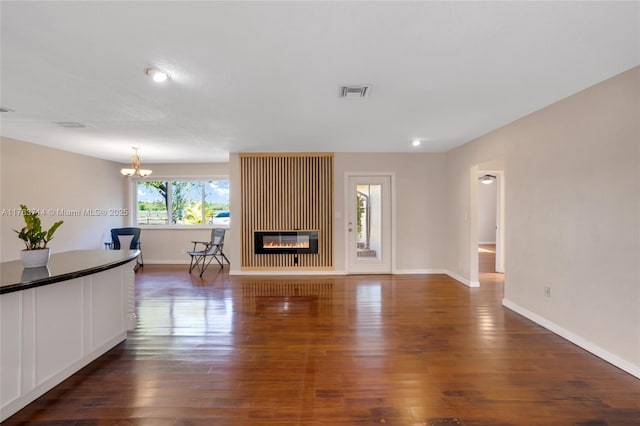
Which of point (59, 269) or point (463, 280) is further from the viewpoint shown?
point (463, 280)

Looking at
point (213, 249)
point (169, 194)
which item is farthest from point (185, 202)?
point (213, 249)

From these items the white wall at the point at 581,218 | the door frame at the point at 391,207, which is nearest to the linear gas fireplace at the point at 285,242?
the door frame at the point at 391,207

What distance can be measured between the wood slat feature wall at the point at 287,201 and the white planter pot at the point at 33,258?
3611 mm

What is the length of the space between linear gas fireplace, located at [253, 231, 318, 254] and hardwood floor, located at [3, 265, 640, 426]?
2.00m

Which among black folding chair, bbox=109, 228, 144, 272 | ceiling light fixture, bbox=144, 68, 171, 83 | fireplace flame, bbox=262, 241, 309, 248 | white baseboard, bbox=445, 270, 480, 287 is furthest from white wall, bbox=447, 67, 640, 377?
black folding chair, bbox=109, 228, 144, 272

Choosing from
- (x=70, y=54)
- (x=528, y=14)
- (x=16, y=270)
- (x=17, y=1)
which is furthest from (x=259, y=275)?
(x=528, y=14)

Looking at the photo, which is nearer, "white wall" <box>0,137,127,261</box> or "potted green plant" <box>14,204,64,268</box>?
"potted green plant" <box>14,204,64,268</box>

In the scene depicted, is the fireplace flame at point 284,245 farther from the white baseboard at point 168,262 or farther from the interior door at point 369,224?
the white baseboard at point 168,262

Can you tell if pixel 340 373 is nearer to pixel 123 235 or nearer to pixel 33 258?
pixel 33 258

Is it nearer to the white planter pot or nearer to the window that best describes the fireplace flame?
the window

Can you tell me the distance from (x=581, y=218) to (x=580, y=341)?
1174 mm

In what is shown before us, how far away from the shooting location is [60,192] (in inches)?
213

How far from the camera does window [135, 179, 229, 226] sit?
711cm

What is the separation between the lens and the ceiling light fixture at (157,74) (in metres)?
2.24
